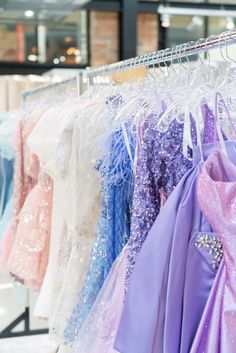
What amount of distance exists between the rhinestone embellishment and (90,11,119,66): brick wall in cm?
590

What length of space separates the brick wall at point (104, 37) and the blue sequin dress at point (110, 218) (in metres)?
5.33

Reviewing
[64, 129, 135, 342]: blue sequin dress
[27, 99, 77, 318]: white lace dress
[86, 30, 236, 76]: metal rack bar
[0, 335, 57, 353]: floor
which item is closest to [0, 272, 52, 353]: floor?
[0, 335, 57, 353]: floor

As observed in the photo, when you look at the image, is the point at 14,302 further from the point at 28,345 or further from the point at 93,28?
the point at 93,28

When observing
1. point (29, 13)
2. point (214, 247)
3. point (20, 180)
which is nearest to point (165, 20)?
point (29, 13)

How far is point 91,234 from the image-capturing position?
6.64 ft

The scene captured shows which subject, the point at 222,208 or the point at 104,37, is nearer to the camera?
the point at 222,208

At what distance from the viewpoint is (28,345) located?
329 cm

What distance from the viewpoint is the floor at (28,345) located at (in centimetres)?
321

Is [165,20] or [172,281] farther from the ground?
[165,20]

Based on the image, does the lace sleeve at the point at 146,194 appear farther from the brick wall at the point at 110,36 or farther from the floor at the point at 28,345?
the brick wall at the point at 110,36

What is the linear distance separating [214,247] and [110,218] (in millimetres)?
603

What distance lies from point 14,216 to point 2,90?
311 cm

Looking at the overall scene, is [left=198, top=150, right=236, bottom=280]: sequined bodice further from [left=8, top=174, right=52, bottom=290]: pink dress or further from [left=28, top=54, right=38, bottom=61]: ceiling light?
[left=28, top=54, right=38, bottom=61]: ceiling light

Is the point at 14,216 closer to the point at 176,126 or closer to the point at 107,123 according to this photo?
the point at 107,123
